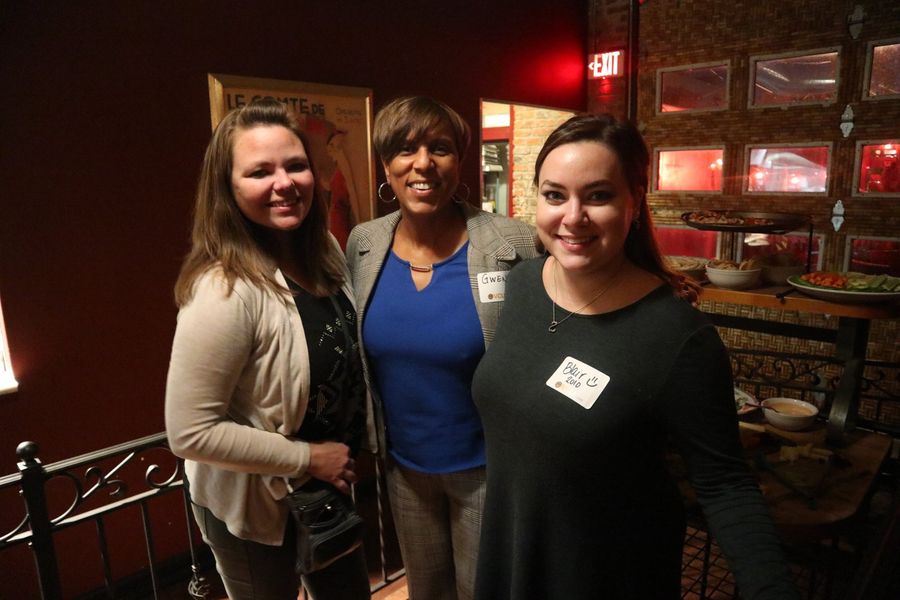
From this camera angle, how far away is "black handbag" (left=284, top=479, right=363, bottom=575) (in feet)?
4.34

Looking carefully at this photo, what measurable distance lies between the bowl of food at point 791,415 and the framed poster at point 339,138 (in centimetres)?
236

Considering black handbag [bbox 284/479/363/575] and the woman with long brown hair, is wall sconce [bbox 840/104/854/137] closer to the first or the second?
the woman with long brown hair

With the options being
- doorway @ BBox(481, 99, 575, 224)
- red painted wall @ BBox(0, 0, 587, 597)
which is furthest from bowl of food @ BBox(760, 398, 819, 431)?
doorway @ BBox(481, 99, 575, 224)

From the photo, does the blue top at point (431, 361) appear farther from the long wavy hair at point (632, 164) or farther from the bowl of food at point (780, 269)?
the bowl of food at point (780, 269)

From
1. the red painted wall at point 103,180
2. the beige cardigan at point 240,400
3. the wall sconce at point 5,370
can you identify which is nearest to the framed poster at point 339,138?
the red painted wall at point 103,180

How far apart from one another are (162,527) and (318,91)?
7.99 feet

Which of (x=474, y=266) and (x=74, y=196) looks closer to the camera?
(x=474, y=266)

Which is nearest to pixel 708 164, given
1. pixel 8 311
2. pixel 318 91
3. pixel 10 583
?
pixel 318 91

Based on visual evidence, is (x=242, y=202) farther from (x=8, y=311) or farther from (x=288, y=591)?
(x=8, y=311)

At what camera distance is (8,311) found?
247 cm

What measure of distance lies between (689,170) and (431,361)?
446cm

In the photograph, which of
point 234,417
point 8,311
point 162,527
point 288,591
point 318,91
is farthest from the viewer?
point 318,91

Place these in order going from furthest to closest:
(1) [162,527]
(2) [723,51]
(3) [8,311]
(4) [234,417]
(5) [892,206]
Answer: (2) [723,51] < (5) [892,206] < (1) [162,527] < (3) [8,311] < (4) [234,417]

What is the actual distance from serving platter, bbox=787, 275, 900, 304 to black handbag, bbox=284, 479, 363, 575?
1941 millimetres
